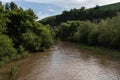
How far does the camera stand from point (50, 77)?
3294 cm

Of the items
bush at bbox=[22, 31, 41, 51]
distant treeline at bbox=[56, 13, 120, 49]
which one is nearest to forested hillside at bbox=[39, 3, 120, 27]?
distant treeline at bbox=[56, 13, 120, 49]

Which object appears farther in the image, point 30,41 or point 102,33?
point 102,33

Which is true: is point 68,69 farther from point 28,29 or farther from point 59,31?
point 59,31

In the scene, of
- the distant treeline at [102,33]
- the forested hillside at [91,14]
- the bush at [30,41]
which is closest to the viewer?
the bush at [30,41]

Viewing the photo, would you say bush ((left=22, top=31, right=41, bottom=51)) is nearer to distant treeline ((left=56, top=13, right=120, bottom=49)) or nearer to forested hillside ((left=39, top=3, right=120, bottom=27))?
distant treeline ((left=56, top=13, right=120, bottom=49))

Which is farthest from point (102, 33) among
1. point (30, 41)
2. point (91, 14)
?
point (91, 14)

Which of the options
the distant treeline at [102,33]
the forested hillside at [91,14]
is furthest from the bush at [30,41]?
the forested hillside at [91,14]

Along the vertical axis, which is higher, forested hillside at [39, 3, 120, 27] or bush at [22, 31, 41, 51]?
forested hillside at [39, 3, 120, 27]

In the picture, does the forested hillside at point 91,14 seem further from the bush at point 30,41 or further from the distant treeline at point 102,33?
the bush at point 30,41

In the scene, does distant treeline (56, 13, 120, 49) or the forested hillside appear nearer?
distant treeline (56, 13, 120, 49)

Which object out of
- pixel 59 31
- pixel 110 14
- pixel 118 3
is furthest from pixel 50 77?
pixel 118 3

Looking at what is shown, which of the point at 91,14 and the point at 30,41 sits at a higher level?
the point at 91,14

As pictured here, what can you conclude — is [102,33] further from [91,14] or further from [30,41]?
[91,14]

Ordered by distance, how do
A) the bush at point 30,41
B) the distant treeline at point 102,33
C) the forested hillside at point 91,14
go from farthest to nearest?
the forested hillside at point 91,14 → the distant treeline at point 102,33 → the bush at point 30,41
